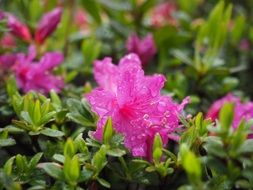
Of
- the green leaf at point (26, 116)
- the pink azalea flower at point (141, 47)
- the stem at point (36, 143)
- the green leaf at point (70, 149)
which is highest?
the pink azalea flower at point (141, 47)

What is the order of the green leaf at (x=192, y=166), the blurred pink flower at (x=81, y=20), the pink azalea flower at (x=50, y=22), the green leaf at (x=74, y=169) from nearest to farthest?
the green leaf at (x=192, y=166) < the green leaf at (x=74, y=169) < the pink azalea flower at (x=50, y=22) < the blurred pink flower at (x=81, y=20)

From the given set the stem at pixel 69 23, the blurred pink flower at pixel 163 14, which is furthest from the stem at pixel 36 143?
the blurred pink flower at pixel 163 14

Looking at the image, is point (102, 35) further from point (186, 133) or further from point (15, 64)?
point (186, 133)

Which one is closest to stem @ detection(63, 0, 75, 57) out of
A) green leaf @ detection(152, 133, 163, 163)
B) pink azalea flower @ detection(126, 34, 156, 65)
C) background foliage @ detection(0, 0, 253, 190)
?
background foliage @ detection(0, 0, 253, 190)

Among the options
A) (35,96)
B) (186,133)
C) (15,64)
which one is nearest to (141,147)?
(186,133)

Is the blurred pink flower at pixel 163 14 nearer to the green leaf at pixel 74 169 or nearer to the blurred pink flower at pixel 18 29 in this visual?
the blurred pink flower at pixel 18 29

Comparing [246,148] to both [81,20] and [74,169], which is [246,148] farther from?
[81,20]
